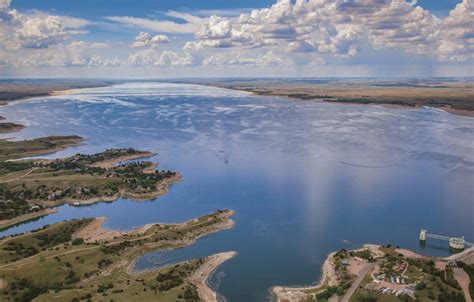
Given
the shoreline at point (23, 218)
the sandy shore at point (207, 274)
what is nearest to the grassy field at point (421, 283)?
the sandy shore at point (207, 274)

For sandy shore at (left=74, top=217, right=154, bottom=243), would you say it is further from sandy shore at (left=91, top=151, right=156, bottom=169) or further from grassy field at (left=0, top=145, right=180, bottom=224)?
sandy shore at (left=91, top=151, right=156, bottom=169)

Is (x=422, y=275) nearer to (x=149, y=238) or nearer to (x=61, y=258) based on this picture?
(x=149, y=238)

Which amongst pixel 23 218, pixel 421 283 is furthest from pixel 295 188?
pixel 23 218

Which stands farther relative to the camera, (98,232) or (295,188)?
(295,188)

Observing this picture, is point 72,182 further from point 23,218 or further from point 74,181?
point 23,218

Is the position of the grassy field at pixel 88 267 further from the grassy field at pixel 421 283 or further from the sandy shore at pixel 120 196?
the grassy field at pixel 421 283

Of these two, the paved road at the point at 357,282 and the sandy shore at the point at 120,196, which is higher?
the paved road at the point at 357,282

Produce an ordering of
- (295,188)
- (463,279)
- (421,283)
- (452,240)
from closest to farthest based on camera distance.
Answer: (421,283) → (463,279) → (452,240) → (295,188)

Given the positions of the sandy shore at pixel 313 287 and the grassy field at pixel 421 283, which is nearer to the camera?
the grassy field at pixel 421 283
